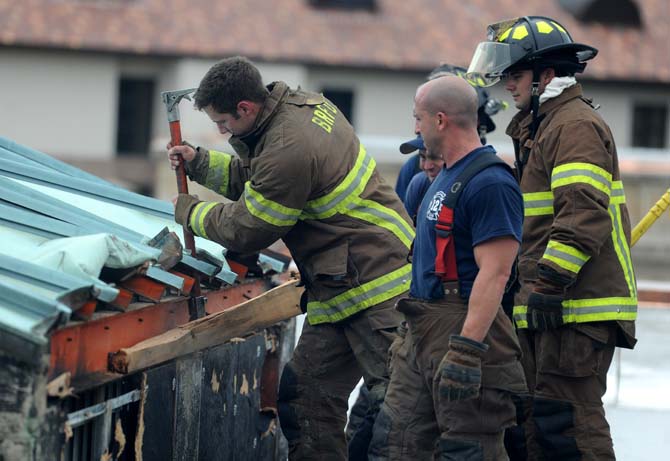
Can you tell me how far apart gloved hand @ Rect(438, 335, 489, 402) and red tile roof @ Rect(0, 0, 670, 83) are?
80.3 feet

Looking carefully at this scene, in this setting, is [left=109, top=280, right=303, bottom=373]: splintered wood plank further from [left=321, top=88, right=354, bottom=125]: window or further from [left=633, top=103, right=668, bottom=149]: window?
[left=633, top=103, right=668, bottom=149]: window

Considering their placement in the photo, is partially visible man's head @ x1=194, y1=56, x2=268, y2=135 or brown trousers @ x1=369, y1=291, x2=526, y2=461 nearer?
brown trousers @ x1=369, y1=291, x2=526, y2=461

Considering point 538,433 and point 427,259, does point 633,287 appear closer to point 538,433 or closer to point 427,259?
point 538,433

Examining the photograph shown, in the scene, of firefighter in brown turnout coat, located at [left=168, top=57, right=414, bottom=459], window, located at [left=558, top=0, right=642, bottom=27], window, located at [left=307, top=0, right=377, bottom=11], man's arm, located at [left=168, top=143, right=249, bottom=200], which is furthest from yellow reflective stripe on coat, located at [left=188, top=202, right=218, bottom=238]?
window, located at [left=558, top=0, right=642, bottom=27]

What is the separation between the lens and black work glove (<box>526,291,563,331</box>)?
451 centimetres

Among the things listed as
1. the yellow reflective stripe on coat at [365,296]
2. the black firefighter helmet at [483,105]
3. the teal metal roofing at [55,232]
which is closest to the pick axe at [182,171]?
the teal metal roofing at [55,232]

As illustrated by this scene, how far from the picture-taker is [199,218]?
4.76 metres

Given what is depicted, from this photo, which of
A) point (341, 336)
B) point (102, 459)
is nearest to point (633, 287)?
point (341, 336)

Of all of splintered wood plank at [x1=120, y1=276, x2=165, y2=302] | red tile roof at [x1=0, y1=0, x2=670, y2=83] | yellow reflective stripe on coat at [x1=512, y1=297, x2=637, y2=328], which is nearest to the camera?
splintered wood plank at [x1=120, y1=276, x2=165, y2=302]

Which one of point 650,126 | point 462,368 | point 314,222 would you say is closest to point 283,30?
point 650,126

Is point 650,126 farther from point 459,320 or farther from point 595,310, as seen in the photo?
point 459,320

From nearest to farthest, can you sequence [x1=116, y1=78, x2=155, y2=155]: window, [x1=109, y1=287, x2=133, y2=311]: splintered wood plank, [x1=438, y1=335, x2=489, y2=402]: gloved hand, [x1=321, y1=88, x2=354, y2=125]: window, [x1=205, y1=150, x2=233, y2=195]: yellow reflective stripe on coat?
1. [x1=438, y1=335, x2=489, y2=402]: gloved hand
2. [x1=109, y1=287, x2=133, y2=311]: splintered wood plank
3. [x1=205, y1=150, x2=233, y2=195]: yellow reflective stripe on coat
4. [x1=321, y1=88, x2=354, y2=125]: window
5. [x1=116, y1=78, x2=155, y2=155]: window

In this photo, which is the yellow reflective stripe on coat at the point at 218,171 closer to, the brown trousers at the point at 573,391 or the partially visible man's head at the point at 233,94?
the partially visible man's head at the point at 233,94

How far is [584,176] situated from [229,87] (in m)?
1.41
